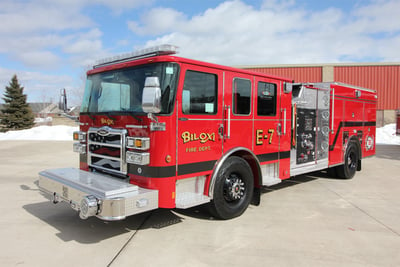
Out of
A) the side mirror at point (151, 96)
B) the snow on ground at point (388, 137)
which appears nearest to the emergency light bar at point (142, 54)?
the side mirror at point (151, 96)

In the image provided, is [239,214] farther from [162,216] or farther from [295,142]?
[295,142]

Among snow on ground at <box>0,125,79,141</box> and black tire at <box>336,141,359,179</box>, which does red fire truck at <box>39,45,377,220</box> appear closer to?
black tire at <box>336,141,359,179</box>

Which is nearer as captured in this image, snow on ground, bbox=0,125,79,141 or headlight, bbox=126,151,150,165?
headlight, bbox=126,151,150,165

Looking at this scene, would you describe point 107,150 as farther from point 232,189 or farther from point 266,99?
point 266,99

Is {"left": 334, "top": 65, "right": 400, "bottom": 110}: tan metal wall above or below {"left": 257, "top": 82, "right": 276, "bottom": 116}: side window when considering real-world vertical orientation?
above

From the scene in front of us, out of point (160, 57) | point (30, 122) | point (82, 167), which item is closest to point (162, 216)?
point (82, 167)

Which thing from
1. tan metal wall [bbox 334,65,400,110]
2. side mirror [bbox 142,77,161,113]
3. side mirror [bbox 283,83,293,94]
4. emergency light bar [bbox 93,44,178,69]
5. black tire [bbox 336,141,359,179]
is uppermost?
tan metal wall [bbox 334,65,400,110]

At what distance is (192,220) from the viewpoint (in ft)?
15.9

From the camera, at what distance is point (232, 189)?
15.8 ft

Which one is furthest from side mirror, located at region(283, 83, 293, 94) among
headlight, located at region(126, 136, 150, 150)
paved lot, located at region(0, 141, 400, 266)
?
headlight, located at region(126, 136, 150, 150)

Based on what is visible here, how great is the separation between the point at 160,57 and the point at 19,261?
2927 millimetres

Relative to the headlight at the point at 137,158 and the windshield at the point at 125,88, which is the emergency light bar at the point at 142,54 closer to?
the windshield at the point at 125,88

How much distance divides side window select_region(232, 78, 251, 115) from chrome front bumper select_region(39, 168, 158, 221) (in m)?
1.98

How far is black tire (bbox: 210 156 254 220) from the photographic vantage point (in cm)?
462
